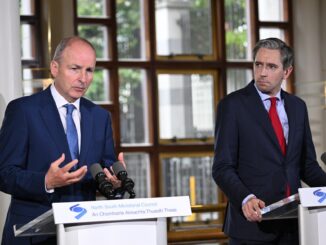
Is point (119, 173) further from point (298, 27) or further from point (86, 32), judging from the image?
point (298, 27)

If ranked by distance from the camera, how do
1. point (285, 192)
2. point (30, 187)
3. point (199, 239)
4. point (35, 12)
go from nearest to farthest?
point (30, 187) → point (285, 192) → point (35, 12) → point (199, 239)

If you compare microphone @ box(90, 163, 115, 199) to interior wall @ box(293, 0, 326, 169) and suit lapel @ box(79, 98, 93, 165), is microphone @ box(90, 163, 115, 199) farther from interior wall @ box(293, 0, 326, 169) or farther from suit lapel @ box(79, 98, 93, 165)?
interior wall @ box(293, 0, 326, 169)

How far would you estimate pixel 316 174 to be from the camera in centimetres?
358

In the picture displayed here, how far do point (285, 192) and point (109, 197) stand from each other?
1.07m

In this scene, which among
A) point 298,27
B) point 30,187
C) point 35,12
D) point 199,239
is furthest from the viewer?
point 298,27

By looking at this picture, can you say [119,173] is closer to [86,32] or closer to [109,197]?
[109,197]

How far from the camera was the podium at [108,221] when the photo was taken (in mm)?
2461

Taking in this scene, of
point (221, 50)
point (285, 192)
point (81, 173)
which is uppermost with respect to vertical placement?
point (221, 50)

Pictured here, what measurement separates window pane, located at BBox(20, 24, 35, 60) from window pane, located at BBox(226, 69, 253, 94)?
1.98 meters

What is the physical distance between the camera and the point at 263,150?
3.46 metres

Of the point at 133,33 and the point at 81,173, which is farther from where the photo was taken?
the point at 133,33

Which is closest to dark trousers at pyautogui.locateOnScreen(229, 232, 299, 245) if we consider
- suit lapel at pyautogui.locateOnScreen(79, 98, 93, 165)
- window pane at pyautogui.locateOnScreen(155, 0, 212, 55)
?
suit lapel at pyautogui.locateOnScreen(79, 98, 93, 165)

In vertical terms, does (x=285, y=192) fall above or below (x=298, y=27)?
below

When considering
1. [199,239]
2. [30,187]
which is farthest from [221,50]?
[30,187]
